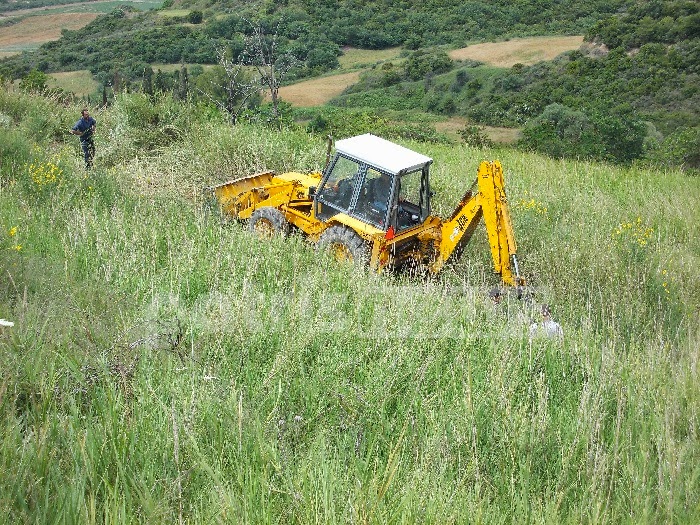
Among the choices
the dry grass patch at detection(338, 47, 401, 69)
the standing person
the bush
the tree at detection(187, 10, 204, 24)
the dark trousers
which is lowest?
the dry grass patch at detection(338, 47, 401, 69)

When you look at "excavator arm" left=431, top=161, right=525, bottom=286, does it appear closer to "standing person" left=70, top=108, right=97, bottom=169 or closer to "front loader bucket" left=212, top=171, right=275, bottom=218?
"front loader bucket" left=212, top=171, right=275, bottom=218

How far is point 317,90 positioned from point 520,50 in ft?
52.7

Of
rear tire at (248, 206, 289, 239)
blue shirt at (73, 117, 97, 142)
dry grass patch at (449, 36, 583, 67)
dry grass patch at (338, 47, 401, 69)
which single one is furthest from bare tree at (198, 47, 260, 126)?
dry grass patch at (338, 47, 401, 69)

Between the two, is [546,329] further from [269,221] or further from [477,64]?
[477,64]

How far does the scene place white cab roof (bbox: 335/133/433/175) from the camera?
823 cm

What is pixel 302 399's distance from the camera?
467 centimetres

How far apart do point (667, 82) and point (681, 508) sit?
40.4 metres

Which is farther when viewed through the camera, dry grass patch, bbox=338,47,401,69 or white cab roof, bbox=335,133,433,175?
dry grass patch, bbox=338,47,401,69

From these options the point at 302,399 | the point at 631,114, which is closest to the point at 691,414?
the point at 302,399

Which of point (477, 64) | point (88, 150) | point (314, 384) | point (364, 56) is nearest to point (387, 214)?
point (314, 384)

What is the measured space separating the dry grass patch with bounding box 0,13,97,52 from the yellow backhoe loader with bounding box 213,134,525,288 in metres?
71.1

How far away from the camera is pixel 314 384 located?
482cm

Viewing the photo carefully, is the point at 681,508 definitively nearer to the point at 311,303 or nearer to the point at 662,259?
the point at 311,303

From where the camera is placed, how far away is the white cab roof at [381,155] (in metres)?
8.23
